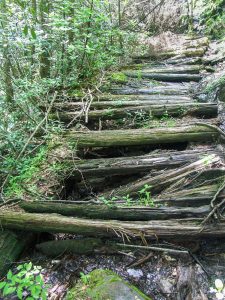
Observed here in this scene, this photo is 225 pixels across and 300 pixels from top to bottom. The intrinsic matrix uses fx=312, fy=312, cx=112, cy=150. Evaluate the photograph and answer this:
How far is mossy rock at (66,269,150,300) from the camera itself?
2559mm

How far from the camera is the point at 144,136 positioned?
15.0 ft

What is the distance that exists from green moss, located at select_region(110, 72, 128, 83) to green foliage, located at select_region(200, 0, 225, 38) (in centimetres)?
346

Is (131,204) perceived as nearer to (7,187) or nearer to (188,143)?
(188,143)

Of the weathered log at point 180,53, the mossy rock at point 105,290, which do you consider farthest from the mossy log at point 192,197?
the weathered log at point 180,53

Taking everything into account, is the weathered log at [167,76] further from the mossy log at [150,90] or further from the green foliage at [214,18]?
the green foliage at [214,18]

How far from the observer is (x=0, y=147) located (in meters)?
5.23

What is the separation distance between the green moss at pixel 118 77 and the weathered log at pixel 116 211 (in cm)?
400

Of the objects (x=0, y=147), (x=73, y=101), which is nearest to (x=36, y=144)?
(x=0, y=147)

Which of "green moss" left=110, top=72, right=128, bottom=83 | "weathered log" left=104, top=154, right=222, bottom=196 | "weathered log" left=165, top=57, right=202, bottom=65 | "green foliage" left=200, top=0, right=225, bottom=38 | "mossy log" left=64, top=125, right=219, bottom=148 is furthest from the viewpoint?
"green foliage" left=200, top=0, right=225, bottom=38

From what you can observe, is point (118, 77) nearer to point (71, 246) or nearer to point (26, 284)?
point (71, 246)

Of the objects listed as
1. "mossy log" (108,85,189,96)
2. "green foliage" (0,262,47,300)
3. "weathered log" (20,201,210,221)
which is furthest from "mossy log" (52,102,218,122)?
"green foliage" (0,262,47,300)

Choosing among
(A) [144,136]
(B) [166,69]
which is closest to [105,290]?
(A) [144,136]

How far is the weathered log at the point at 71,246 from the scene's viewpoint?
3.44m

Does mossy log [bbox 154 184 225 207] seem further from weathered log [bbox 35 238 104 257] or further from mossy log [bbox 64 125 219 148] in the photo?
mossy log [bbox 64 125 219 148]
